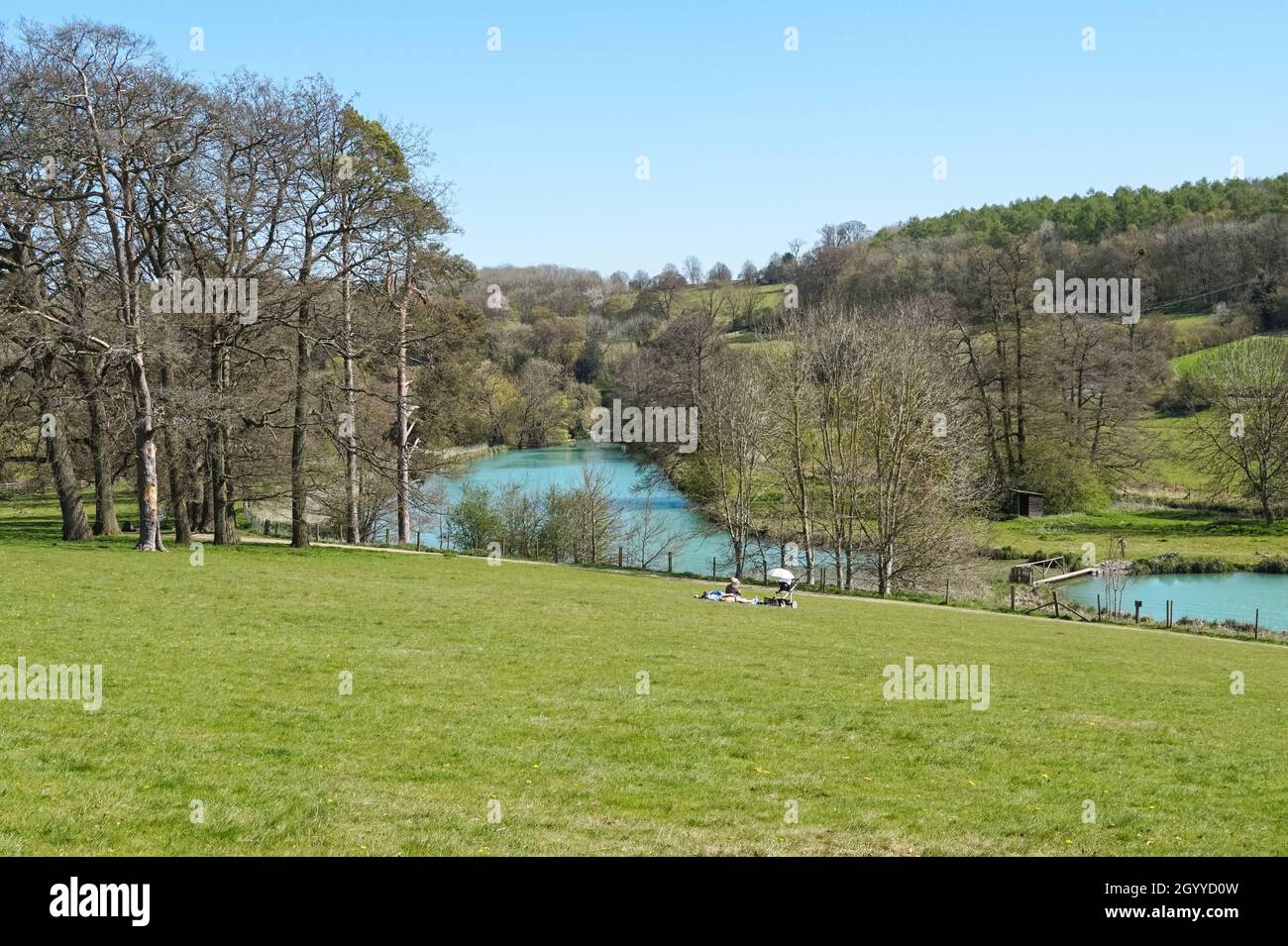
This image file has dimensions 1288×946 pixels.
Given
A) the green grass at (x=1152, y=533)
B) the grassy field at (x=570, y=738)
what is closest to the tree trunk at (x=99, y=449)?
the grassy field at (x=570, y=738)

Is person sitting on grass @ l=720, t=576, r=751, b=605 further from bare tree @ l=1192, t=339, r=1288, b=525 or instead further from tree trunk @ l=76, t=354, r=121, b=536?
bare tree @ l=1192, t=339, r=1288, b=525

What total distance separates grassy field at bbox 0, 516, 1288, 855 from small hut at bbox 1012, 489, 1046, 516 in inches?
1670

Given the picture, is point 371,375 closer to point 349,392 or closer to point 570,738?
point 349,392

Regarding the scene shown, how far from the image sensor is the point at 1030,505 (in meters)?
63.5

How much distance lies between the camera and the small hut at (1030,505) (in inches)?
2494

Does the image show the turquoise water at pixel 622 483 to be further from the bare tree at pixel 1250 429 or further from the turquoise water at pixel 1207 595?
the bare tree at pixel 1250 429

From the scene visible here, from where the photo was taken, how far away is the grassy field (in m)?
8.55

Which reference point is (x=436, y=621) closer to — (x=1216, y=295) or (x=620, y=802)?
(x=620, y=802)

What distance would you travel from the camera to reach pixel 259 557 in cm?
2916

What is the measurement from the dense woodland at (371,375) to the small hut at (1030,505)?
97 cm

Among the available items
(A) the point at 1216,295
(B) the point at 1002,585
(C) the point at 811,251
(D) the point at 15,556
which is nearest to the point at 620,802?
(D) the point at 15,556

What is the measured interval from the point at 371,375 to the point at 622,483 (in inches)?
1181

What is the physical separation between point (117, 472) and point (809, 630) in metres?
26.3

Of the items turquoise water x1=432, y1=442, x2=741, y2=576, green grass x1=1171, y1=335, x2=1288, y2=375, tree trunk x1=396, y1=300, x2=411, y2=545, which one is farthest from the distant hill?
tree trunk x1=396, y1=300, x2=411, y2=545
